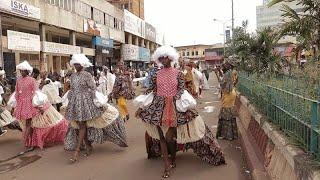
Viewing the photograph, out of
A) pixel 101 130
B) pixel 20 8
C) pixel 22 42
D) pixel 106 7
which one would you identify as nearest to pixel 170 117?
pixel 101 130

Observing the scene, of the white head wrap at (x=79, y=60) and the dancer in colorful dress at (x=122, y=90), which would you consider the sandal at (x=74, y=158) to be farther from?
the dancer in colorful dress at (x=122, y=90)

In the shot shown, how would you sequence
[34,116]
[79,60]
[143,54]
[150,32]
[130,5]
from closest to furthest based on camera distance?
[79,60] < [34,116] < [143,54] < [130,5] < [150,32]

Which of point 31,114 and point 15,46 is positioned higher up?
point 15,46

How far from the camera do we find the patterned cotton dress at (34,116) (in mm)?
8703

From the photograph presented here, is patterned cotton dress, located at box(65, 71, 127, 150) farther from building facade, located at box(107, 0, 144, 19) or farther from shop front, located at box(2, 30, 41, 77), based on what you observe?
building facade, located at box(107, 0, 144, 19)

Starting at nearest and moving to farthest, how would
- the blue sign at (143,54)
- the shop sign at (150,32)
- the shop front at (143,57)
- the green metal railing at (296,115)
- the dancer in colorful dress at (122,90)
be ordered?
the green metal railing at (296,115), the dancer in colorful dress at (122,90), the blue sign at (143,54), the shop front at (143,57), the shop sign at (150,32)

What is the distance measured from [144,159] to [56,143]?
2646 millimetres

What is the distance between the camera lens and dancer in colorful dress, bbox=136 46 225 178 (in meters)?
6.21

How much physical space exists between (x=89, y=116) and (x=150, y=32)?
7506 cm

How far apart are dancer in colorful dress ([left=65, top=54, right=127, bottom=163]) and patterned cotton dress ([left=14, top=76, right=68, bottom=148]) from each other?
90 cm

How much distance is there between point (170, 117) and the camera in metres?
6.15

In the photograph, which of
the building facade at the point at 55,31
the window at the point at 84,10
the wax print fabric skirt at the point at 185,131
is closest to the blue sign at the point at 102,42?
the building facade at the point at 55,31

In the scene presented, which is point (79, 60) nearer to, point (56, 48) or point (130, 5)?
point (56, 48)

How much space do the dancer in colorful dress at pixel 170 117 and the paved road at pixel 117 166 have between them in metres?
0.28
